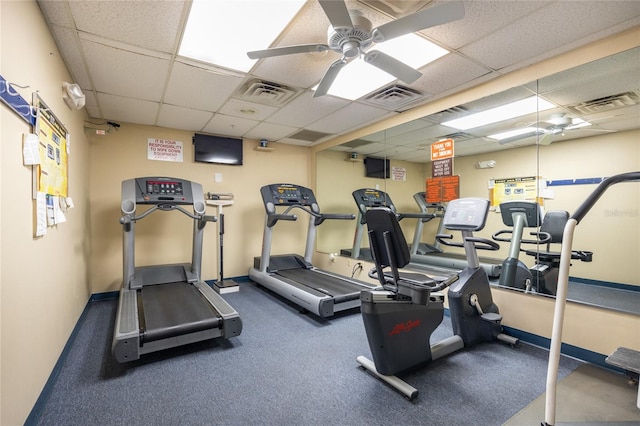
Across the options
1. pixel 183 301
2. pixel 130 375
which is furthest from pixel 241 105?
pixel 130 375

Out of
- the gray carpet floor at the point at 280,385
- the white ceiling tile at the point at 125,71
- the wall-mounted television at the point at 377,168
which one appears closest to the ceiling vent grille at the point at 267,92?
the white ceiling tile at the point at 125,71

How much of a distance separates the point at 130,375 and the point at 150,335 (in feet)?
0.96

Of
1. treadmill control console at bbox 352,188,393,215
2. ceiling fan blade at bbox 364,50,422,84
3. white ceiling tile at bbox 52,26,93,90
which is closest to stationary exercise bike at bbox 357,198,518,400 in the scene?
ceiling fan blade at bbox 364,50,422,84

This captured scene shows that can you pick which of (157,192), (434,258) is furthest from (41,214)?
(434,258)

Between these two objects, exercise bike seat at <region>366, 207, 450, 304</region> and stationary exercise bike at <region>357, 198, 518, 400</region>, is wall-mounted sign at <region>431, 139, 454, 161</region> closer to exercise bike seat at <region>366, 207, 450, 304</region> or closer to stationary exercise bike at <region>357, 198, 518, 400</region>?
stationary exercise bike at <region>357, 198, 518, 400</region>

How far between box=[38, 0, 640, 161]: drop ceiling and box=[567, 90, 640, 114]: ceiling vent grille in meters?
0.04

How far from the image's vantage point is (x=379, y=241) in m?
2.20

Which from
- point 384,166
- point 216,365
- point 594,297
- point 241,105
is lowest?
point 216,365

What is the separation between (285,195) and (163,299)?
2.22 meters

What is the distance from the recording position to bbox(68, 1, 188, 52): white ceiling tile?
6.20 feet

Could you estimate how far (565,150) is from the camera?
3.97 m

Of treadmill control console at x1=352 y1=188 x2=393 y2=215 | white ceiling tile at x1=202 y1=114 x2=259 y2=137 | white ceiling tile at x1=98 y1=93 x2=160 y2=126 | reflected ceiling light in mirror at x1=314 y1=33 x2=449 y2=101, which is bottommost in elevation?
treadmill control console at x1=352 y1=188 x2=393 y2=215

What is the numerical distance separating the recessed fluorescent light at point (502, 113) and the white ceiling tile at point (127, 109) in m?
3.86

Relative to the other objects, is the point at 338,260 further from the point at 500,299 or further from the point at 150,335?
the point at 150,335
